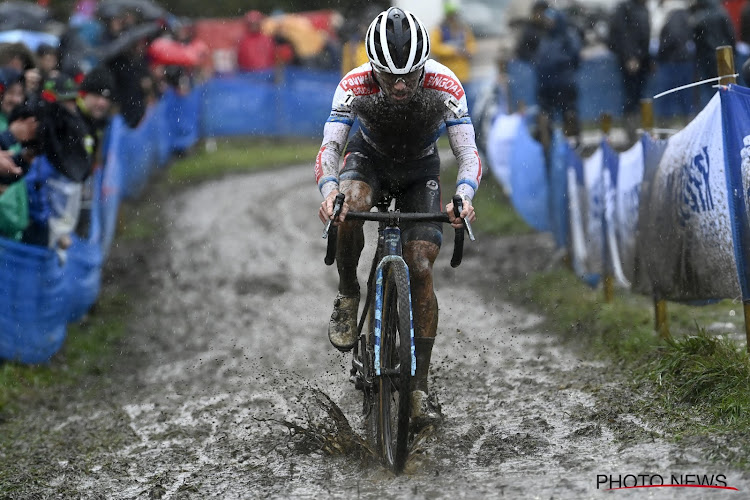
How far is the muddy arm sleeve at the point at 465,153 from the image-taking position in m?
6.06

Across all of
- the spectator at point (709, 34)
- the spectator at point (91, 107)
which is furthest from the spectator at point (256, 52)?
the spectator at point (91, 107)

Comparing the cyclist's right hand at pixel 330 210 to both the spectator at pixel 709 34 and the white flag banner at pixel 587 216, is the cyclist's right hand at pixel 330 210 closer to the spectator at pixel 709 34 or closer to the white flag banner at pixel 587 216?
the white flag banner at pixel 587 216

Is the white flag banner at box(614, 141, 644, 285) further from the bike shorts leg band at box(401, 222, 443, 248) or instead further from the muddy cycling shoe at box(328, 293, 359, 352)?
the muddy cycling shoe at box(328, 293, 359, 352)

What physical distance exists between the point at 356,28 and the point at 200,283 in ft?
33.0

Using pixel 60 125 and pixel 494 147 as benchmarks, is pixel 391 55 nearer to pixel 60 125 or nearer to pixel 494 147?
pixel 60 125

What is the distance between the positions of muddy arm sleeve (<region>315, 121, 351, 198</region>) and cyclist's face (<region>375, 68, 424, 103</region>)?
420 mm

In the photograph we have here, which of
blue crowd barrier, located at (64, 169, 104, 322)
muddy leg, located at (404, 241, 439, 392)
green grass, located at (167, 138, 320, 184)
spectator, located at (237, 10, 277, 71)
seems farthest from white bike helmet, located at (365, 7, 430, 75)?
spectator, located at (237, 10, 277, 71)

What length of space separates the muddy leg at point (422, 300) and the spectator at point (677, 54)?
979cm

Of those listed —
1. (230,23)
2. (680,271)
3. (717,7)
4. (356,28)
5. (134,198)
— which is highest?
(230,23)

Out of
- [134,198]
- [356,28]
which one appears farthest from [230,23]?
[134,198]

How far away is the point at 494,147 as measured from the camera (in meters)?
15.9

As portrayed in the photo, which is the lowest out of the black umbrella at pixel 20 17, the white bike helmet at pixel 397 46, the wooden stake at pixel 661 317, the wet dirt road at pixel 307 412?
the wet dirt road at pixel 307 412

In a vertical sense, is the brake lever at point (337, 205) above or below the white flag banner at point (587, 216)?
above

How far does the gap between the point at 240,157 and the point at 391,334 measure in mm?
16159
